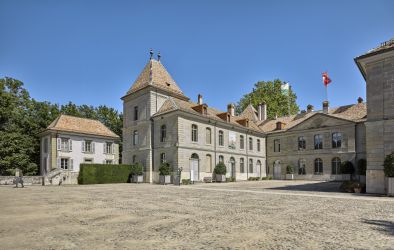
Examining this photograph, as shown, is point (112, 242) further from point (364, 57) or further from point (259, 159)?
point (259, 159)

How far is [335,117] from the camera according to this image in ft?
109

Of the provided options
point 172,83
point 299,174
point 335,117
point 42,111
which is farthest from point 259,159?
point 42,111

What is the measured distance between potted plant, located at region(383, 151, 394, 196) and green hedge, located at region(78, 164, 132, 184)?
2355 centimetres

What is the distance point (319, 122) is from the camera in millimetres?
34844

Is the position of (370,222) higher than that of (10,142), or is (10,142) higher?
(10,142)

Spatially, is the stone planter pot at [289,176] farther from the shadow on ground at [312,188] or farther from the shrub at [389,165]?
the shrub at [389,165]

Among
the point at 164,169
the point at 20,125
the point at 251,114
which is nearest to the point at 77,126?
the point at 20,125

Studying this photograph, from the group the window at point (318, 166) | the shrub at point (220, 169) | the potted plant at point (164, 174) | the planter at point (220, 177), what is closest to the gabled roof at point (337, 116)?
the window at point (318, 166)

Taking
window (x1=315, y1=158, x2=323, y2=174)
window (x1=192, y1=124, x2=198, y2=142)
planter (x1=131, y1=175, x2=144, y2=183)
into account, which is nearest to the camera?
window (x1=192, y1=124, x2=198, y2=142)

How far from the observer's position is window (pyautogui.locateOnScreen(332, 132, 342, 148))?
108 ft

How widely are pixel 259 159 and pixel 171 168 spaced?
53.2 feet

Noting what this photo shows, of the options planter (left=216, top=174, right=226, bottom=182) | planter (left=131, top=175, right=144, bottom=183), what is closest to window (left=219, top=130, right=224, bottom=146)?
planter (left=216, top=174, right=226, bottom=182)

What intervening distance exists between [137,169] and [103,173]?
3387 mm

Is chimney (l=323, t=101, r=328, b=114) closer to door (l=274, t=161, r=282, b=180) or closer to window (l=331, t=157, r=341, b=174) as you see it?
window (l=331, t=157, r=341, b=174)
